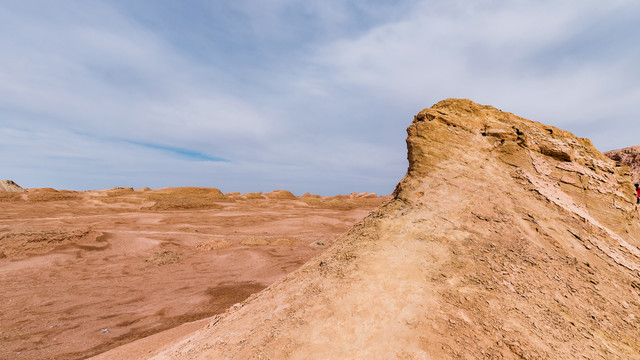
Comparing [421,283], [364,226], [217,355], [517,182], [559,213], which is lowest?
[217,355]

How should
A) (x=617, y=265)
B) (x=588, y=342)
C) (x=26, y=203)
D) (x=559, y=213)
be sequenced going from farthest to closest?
(x=26, y=203)
(x=559, y=213)
(x=617, y=265)
(x=588, y=342)

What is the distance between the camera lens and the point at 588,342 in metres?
2.51

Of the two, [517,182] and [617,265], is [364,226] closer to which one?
[517,182]

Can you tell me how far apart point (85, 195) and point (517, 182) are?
36.5 meters

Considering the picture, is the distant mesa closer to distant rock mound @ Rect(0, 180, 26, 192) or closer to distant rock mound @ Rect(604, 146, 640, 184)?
distant rock mound @ Rect(0, 180, 26, 192)

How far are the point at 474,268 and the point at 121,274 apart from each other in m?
11.2

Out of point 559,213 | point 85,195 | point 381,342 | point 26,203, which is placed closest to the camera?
A: point 381,342

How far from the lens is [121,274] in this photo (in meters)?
9.80

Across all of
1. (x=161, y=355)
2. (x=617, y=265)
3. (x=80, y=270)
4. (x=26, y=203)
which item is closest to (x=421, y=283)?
(x=617, y=265)

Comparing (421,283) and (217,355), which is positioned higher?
(421,283)

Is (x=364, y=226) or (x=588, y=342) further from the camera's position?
(x=364, y=226)

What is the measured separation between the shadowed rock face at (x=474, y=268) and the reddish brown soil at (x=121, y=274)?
4033mm

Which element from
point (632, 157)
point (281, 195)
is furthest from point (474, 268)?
point (281, 195)

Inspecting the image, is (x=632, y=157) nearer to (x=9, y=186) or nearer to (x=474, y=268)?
(x=474, y=268)
